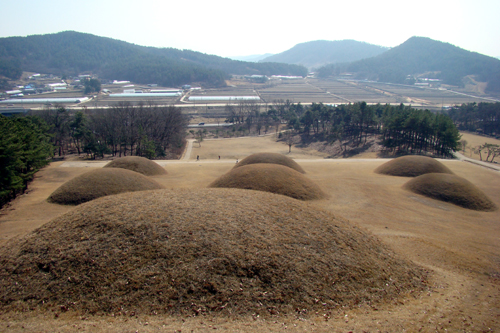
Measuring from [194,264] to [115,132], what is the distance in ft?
179

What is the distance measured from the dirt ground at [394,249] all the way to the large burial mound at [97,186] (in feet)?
3.83

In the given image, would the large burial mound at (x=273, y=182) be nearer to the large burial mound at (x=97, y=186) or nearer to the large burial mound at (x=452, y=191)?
the large burial mound at (x=97, y=186)

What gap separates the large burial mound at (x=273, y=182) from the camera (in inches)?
981

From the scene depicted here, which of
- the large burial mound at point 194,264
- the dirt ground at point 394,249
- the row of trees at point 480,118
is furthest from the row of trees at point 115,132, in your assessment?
the row of trees at point 480,118

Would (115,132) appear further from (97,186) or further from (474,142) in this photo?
(474,142)

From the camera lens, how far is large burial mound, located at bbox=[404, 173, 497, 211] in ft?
90.6

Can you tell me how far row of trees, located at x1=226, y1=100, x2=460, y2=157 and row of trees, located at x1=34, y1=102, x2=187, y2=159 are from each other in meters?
34.7

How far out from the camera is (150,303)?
9805 mm

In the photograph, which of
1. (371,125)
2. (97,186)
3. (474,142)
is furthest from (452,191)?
(474,142)

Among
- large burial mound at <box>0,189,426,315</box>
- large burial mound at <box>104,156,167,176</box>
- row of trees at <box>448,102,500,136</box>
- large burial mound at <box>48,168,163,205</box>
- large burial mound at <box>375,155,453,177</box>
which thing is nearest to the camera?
large burial mound at <box>0,189,426,315</box>

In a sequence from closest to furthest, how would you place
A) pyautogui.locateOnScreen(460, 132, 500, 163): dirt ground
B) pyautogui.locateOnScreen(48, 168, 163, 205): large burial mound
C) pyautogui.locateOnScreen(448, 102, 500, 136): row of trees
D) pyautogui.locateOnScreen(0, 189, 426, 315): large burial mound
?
pyautogui.locateOnScreen(0, 189, 426, 315): large burial mound → pyautogui.locateOnScreen(48, 168, 163, 205): large burial mound → pyautogui.locateOnScreen(460, 132, 500, 163): dirt ground → pyautogui.locateOnScreen(448, 102, 500, 136): row of trees

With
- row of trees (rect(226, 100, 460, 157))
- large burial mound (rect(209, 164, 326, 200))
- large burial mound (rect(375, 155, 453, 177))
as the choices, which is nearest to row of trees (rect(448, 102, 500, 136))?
row of trees (rect(226, 100, 460, 157))

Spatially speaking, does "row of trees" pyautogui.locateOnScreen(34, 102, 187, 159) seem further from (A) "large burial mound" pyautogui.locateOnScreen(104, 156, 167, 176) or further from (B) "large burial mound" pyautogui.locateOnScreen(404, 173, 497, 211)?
(B) "large burial mound" pyautogui.locateOnScreen(404, 173, 497, 211)

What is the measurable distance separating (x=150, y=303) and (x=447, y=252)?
16.4m
